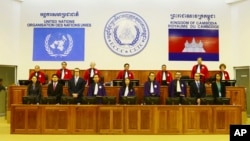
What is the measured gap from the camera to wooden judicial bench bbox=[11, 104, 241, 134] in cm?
984

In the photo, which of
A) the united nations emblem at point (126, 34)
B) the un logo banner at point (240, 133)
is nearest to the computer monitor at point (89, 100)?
the united nations emblem at point (126, 34)

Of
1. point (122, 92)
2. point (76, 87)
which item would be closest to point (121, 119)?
point (122, 92)

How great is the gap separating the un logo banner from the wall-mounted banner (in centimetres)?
1228

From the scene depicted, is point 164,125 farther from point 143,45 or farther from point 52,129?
point 143,45

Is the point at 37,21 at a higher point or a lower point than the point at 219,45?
higher

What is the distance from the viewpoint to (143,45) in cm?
1510

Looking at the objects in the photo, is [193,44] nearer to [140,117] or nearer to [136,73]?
[136,73]

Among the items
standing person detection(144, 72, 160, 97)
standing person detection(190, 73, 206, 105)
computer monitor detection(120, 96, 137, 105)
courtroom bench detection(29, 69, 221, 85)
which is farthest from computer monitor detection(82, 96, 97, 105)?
courtroom bench detection(29, 69, 221, 85)

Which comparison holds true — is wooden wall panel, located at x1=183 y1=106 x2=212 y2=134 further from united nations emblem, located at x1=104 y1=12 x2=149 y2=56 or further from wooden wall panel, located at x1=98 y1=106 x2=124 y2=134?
united nations emblem, located at x1=104 y1=12 x2=149 y2=56

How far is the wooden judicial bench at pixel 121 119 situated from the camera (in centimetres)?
984

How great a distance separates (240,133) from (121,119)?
23.6 feet

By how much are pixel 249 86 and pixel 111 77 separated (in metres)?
5.60

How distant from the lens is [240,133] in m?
2.83
